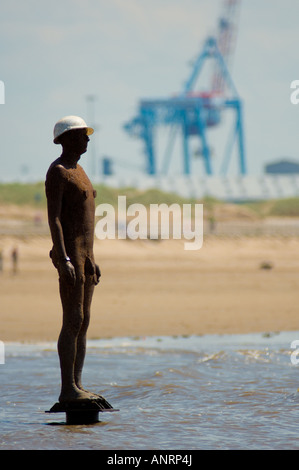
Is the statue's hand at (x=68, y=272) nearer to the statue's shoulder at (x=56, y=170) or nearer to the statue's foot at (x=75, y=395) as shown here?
the statue's shoulder at (x=56, y=170)

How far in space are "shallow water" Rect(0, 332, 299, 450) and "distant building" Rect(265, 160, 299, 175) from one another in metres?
105

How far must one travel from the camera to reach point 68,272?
17.7 feet

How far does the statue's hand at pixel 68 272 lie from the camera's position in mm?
5402

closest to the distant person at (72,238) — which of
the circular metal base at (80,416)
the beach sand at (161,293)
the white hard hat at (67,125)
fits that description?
the white hard hat at (67,125)

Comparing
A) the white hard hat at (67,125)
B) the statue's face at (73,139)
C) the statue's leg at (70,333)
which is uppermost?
the white hard hat at (67,125)

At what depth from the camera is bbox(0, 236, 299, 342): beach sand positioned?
1223 centimetres

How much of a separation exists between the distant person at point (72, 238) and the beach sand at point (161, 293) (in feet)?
17.2

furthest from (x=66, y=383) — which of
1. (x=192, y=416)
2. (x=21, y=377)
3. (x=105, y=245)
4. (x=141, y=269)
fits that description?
(x=105, y=245)

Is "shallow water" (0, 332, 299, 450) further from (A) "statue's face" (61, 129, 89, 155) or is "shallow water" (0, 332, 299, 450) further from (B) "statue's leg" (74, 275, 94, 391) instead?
(A) "statue's face" (61, 129, 89, 155)

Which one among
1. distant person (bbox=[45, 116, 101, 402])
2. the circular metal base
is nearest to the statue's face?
distant person (bbox=[45, 116, 101, 402])

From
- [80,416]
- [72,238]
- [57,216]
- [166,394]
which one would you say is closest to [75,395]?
[80,416]

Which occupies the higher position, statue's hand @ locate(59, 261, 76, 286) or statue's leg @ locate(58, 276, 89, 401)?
statue's hand @ locate(59, 261, 76, 286)

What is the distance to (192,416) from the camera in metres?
6.11

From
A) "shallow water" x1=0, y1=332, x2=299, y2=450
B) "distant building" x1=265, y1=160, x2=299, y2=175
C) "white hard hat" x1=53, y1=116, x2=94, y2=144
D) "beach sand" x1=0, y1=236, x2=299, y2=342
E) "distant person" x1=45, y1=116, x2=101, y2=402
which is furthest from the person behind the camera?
"distant building" x1=265, y1=160, x2=299, y2=175
